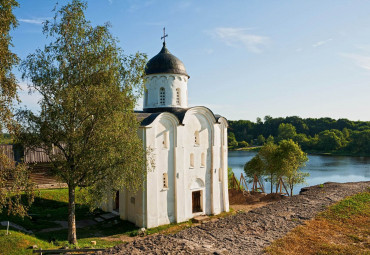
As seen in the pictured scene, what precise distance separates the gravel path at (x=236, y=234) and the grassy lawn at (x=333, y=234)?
402 mm

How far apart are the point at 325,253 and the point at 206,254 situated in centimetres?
374

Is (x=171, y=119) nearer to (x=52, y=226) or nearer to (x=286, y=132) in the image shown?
(x=52, y=226)

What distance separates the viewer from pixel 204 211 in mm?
16703

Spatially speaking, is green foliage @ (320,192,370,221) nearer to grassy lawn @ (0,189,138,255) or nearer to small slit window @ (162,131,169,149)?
small slit window @ (162,131,169,149)

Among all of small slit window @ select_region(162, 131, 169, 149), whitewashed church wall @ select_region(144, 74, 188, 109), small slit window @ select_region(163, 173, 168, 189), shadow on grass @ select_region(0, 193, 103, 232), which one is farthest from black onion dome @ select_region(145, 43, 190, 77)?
shadow on grass @ select_region(0, 193, 103, 232)

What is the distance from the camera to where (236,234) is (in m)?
9.19

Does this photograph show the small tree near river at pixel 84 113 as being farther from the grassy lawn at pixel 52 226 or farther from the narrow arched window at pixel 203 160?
the narrow arched window at pixel 203 160

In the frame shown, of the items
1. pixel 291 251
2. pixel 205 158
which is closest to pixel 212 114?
pixel 205 158

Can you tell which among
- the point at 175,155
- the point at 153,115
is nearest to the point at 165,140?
the point at 175,155

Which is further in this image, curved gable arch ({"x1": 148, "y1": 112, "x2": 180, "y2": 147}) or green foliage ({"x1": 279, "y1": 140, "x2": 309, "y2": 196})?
green foliage ({"x1": 279, "y1": 140, "x2": 309, "y2": 196})

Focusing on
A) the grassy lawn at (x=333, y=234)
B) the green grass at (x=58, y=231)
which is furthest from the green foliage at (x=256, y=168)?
the grassy lawn at (x=333, y=234)

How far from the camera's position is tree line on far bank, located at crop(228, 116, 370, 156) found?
213ft

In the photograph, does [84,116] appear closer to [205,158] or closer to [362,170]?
[205,158]

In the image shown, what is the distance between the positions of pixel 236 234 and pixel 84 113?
7111 mm
